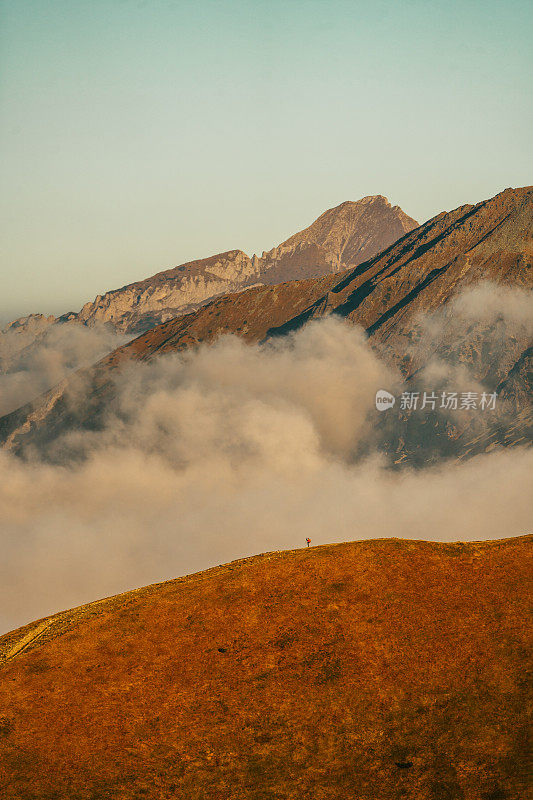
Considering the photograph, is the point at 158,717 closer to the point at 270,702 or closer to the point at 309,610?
the point at 270,702

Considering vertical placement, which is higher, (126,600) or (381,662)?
(126,600)

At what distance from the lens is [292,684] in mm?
58125

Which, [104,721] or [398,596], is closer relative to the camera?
[104,721]

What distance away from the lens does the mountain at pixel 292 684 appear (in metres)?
45.7

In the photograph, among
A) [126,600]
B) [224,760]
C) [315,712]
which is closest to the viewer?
[224,760]

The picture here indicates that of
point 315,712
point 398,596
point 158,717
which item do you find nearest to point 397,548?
point 398,596

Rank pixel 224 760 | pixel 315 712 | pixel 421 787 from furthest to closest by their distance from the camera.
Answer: pixel 315 712 < pixel 224 760 < pixel 421 787

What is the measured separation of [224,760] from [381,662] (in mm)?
18435

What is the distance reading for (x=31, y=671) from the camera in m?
63.4

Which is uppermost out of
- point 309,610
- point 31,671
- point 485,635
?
point 31,671

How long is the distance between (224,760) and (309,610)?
2336 cm

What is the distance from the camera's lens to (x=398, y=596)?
70375 millimetres

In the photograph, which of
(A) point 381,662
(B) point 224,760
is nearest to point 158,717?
(B) point 224,760

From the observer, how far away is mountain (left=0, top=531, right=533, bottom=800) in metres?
45.7
